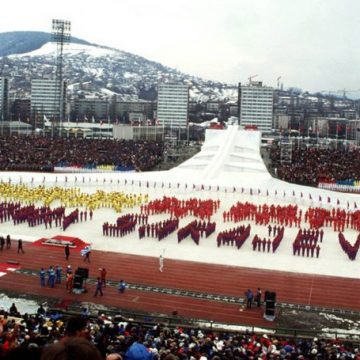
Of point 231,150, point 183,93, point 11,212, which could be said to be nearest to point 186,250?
point 11,212

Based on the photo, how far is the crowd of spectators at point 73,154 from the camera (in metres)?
47.0

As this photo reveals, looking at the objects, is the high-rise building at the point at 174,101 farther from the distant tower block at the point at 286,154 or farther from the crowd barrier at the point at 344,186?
the crowd barrier at the point at 344,186

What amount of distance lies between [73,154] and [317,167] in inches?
877

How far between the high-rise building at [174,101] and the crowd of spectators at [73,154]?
6383 centimetres

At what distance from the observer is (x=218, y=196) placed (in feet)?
111

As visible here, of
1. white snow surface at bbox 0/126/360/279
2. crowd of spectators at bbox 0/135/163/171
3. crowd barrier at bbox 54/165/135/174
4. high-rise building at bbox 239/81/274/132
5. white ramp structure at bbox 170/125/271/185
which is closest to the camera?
white snow surface at bbox 0/126/360/279

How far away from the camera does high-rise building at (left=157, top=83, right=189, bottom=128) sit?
126000 mm

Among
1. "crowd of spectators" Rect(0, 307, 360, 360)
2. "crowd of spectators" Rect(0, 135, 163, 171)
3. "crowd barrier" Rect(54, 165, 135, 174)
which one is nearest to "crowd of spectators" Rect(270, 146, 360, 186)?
"crowd of spectators" Rect(0, 135, 163, 171)

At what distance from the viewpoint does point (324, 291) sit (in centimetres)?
1571

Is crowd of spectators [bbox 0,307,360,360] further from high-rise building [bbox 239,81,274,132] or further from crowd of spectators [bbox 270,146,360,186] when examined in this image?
high-rise building [bbox 239,81,274,132]

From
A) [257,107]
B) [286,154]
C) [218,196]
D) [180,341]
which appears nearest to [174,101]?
[257,107]

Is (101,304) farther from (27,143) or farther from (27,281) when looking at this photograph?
(27,143)

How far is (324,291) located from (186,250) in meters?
5.89

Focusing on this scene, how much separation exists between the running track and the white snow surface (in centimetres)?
101
